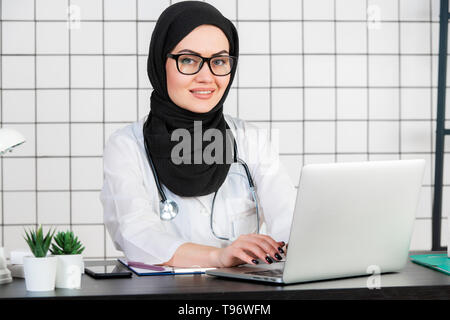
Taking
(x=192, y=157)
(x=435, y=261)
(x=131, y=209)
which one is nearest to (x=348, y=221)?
(x=435, y=261)

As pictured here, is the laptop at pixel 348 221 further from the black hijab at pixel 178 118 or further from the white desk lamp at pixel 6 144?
the black hijab at pixel 178 118

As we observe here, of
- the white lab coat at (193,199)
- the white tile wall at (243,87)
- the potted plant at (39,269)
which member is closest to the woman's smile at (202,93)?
the white lab coat at (193,199)

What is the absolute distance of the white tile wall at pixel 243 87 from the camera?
3184 mm

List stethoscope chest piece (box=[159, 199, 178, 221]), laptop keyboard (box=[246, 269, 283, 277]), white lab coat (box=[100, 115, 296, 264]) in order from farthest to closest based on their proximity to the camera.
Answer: stethoscope chest piece (box=[159, 199, 178, 221]) < white lab coat (box=[100, 115, 296, 264]) < laptop keyboard (box=[246, 269, 283, 277])

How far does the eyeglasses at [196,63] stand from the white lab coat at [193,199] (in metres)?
0.24

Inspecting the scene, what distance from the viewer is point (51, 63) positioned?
3.19 meters

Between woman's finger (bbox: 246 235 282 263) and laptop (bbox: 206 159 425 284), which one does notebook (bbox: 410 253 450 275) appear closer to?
laptop (bbox: 206 159 425 284)

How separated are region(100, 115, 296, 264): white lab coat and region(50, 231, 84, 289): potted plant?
0.34 meters

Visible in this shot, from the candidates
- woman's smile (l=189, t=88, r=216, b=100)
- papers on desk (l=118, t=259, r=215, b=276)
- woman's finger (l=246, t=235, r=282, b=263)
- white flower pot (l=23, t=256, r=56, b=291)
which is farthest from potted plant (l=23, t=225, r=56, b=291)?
woman's smile (l=189, t=88, r=216, b=100)

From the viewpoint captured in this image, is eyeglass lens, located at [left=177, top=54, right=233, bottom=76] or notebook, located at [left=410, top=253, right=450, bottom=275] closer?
notebook, located at [left=410, top=253, right=450, bottom=275]

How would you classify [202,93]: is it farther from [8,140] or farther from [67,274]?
[67,274]

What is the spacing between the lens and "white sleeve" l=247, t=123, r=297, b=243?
1.90 m

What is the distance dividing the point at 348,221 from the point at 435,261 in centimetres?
44
